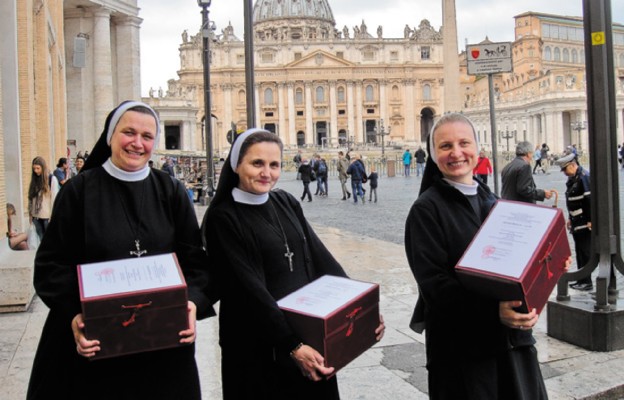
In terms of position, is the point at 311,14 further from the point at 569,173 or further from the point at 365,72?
the point at 569,173

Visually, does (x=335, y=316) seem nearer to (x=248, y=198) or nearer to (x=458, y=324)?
(x=458, y=324)

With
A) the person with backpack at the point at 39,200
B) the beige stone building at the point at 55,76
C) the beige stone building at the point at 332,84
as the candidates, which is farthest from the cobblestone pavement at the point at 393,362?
the beige stone building at the point at 332,84

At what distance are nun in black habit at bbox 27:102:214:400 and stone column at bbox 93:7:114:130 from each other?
2548 cm

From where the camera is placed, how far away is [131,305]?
2.66 meters

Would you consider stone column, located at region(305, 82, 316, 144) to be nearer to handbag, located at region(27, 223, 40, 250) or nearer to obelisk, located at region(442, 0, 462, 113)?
obelisk, located at region(442, 0, 462, 113)

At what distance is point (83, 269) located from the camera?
277 centimetres

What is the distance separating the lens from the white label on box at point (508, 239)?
2680 millimetres

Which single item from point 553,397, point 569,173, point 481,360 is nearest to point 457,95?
point 569,173

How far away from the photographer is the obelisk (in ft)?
68.4

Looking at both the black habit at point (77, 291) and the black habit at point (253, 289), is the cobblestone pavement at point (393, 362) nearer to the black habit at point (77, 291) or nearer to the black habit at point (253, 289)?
the black habit at point (253, 289)

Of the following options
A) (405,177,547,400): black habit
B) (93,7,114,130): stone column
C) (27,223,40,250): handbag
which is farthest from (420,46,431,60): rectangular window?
(405,177,547,400): black habit

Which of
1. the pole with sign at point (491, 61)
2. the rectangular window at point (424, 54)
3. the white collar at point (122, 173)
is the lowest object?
the white collar at point (122, 173)

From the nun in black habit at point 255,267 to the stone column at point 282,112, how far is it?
3775 inches

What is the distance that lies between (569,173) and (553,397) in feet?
13.3
